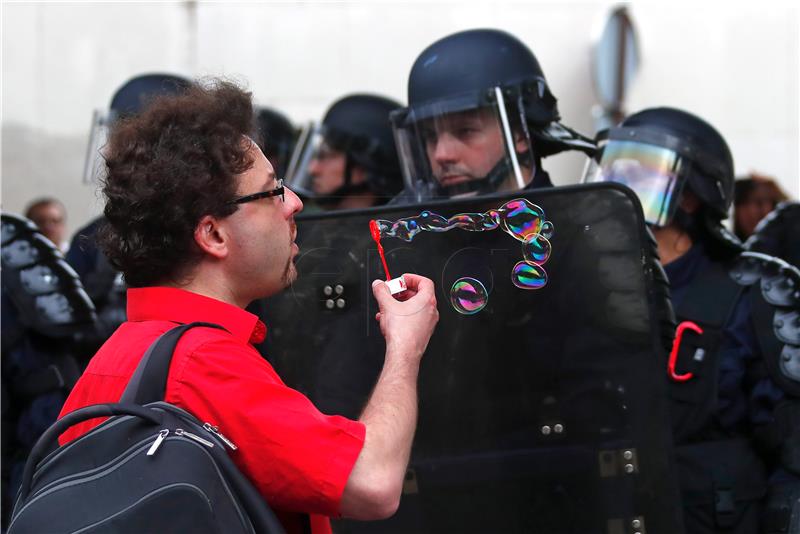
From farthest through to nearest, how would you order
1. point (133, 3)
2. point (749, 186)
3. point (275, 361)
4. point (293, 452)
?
point (133, 3), point (749, 186), point (275, 361), point (293, 452)

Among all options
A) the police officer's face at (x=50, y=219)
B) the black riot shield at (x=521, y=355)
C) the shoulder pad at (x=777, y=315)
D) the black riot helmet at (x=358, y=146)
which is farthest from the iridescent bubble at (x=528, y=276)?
the police officer's face at (x=50, y=219)

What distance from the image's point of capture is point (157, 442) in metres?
1.52

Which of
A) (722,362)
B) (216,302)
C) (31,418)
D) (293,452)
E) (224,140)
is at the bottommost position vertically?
(31,418)

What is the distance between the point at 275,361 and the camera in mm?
2295

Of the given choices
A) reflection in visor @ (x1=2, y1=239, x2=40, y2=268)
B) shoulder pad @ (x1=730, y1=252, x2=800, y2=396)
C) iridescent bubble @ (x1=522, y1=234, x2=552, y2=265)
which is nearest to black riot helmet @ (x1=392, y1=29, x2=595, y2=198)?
shoulder pad @ (x1=730, y1=252, x2=800, y2=396)

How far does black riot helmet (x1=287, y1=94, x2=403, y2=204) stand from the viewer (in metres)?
4.59

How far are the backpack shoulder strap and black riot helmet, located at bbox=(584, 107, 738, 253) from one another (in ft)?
5.32

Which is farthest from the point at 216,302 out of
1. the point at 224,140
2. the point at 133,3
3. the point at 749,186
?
the point at 133,3

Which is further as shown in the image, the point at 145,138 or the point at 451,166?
the point at 451,166

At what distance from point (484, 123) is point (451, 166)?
15 cm

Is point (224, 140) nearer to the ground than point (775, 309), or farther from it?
farther from it

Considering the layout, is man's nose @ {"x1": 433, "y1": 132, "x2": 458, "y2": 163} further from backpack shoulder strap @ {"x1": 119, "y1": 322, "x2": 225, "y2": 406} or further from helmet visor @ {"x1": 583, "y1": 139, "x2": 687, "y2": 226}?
backpack shoulder strap @ {"x1": 119, "y1": 322, "x2": 225, "y2": 406}

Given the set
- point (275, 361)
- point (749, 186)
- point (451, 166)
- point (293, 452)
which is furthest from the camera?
point (749, 186)

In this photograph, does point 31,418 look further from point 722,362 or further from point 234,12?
point 234,12
